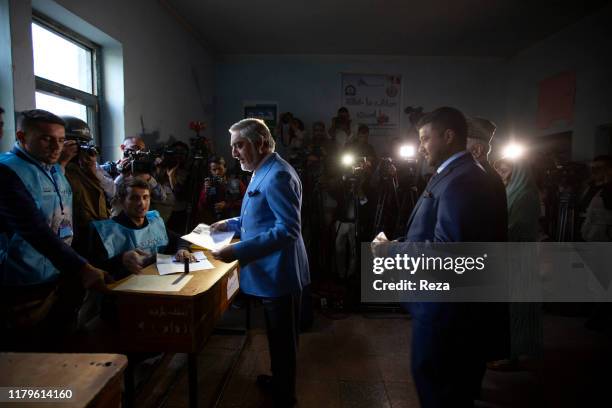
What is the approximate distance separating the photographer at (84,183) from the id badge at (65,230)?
34 centimetres

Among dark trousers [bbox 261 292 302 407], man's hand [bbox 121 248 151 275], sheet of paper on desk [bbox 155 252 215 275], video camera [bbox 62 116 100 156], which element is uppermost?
video camera [bbox 62 116 100 156]

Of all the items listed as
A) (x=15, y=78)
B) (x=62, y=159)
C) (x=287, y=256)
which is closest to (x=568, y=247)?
(x=287, y=256)

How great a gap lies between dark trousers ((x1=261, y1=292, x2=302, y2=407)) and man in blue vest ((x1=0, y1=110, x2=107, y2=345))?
31.2 inches

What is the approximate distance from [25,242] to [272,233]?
1136 millimetres

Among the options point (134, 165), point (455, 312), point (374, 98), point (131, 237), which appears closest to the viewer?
point (455, 312)

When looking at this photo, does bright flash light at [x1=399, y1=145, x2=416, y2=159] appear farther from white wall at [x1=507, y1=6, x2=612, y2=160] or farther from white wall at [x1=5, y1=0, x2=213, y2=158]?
white wall at [x1=5, y1=0, x2=213, y2=158]

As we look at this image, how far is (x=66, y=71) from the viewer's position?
2705 mm

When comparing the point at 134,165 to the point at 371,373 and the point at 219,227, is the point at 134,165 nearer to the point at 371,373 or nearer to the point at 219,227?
the point at 219,227

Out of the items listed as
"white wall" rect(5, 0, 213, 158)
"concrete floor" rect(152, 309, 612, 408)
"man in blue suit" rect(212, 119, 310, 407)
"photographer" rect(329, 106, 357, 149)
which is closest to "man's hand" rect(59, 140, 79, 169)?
"white wall" rect(5, 0, 213, 158)

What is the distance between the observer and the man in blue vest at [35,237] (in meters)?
1.32

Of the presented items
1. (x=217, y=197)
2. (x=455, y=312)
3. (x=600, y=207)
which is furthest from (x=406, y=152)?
(x=455, y=312)

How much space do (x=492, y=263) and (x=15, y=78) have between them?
109 inches

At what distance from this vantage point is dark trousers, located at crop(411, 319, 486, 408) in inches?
48.9

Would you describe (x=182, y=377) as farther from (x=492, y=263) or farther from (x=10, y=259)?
(x=492, y=263)
